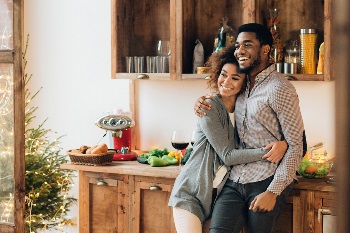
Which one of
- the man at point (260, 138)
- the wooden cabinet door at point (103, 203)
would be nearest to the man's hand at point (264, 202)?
the man at point (260, 138)

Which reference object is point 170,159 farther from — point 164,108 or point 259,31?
point 259,31

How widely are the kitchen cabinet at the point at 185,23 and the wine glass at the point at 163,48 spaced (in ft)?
0.34

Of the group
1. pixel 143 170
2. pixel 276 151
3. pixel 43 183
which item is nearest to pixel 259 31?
pixel 276 151

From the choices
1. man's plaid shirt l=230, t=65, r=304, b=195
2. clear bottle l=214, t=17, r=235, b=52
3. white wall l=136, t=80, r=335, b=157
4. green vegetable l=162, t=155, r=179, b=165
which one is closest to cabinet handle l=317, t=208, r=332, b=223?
man's plaid shirt l=230, t=65, r=304, b=195

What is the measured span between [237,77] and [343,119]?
253 cm

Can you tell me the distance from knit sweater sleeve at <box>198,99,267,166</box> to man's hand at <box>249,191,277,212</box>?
0.58ft

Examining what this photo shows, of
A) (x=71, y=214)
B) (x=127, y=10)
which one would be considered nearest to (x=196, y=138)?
(x=127, y=10)

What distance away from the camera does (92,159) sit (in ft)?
10.7

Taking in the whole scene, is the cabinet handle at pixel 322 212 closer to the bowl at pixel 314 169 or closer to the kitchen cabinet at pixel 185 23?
the bowl at pixel 314 169

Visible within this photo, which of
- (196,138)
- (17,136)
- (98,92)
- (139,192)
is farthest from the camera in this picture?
(98,92)

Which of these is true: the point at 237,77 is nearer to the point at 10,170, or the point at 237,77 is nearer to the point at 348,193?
the point at 10,170

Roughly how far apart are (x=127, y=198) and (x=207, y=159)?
2.35ft

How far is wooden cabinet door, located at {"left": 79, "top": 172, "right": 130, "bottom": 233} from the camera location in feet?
10.7

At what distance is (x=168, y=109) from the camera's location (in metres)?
3.78
